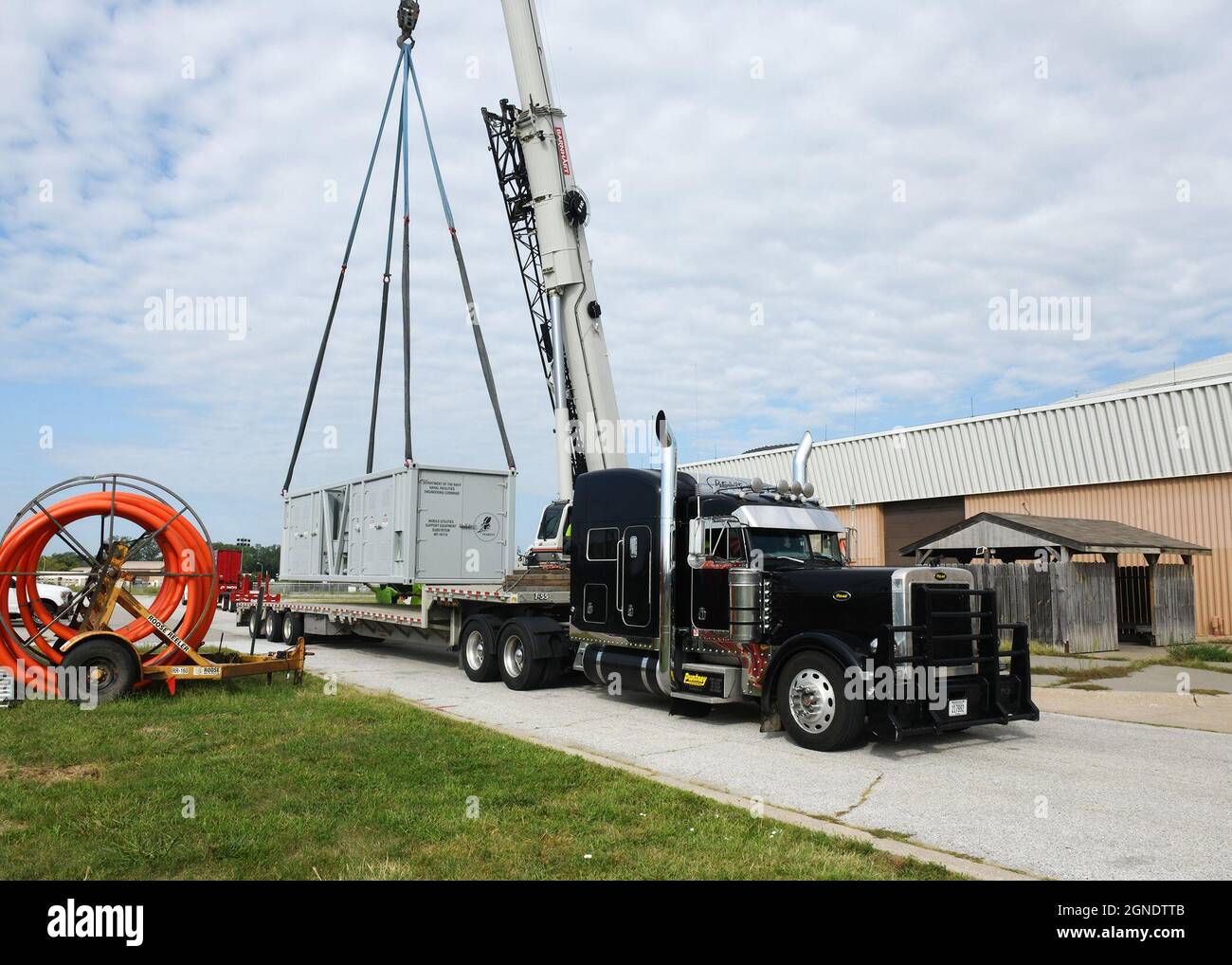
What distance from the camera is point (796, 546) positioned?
10.1 m

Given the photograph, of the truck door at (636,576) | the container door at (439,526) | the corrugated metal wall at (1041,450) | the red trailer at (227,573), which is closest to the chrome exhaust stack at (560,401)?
the container door at (439,526)

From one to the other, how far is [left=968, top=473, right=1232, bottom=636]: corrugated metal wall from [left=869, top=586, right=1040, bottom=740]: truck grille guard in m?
15.6

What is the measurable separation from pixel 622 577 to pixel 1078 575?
1162 cm

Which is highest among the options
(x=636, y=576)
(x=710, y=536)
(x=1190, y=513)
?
(x=1190, y=513)

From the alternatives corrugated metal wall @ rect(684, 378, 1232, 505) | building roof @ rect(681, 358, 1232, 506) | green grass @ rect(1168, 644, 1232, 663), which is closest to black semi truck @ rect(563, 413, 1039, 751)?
building roof @ rect(681, 358, 1232, 506)

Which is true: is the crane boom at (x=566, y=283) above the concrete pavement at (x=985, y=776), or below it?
above

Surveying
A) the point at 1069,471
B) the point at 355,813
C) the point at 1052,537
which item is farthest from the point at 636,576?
the point at 1069,471

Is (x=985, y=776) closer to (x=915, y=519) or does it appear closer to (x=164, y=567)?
(x=164, y=567)

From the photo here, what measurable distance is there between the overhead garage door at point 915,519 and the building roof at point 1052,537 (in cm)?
588

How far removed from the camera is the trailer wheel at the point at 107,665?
32.3 ft

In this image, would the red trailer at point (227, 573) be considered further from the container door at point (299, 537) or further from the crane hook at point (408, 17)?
the crane hook at point (408, 17)
